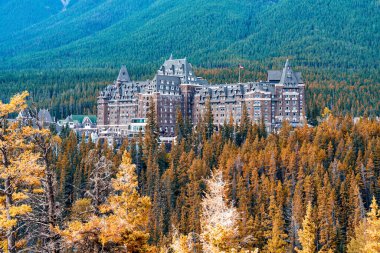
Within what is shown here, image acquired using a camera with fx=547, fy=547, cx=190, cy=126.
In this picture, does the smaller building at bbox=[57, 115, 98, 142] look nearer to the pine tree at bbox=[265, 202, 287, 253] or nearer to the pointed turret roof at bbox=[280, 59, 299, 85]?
the pointed turret roof at bbox=[280, 59, 299, 85]

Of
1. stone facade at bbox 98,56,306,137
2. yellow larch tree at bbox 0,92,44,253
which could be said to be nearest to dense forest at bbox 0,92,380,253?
stone facade at bbox 98,56,306,137

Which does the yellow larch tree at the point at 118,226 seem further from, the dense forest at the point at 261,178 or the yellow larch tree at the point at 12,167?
the dense forest at the point at 261,178

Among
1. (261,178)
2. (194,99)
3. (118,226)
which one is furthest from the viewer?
(194,99)

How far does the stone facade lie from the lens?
13388cm

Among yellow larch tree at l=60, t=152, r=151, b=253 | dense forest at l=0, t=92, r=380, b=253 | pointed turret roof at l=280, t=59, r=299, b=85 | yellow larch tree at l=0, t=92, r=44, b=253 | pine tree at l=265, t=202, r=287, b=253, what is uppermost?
pointed turret roof at l=280, t=59, r=299, b=85

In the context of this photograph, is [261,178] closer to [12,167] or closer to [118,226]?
[118,226]

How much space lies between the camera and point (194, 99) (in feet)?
481

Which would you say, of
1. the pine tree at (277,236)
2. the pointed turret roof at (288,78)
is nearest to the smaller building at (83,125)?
the pointed turret roof at (288,78)

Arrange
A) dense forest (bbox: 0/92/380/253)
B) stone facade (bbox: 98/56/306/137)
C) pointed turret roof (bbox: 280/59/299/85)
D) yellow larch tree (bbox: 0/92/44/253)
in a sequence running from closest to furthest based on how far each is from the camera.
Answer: yellow larch tree (bbox: 0/92/44/253), dense forest (bbox: 0/92/380/253), stone facade (bbox: 98/56/306/137), pointed turret roof (bbox: 280/59/299/85)

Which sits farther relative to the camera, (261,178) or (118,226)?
(261,178)

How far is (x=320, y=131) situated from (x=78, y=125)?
83362 millimetres

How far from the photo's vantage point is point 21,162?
27.7 metres

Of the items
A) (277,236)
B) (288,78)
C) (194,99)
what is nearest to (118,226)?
(277,236)

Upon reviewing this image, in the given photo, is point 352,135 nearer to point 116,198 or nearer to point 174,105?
point 174,105
